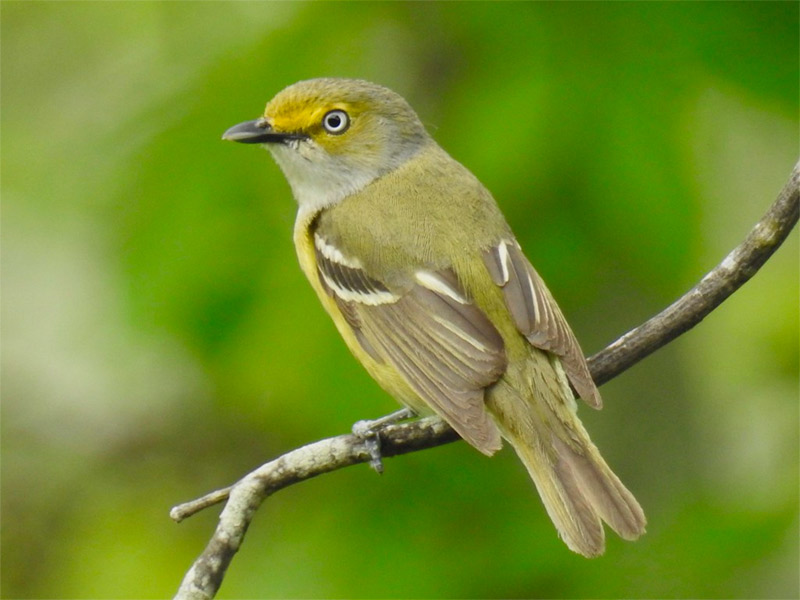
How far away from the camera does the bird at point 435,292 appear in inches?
160

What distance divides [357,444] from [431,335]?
2.07ft

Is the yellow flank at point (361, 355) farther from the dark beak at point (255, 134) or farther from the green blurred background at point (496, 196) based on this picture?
the dark beak at point (255, 134)

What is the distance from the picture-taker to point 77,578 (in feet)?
17.5

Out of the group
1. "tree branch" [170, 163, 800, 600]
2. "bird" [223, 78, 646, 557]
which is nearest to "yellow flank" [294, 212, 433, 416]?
"bird" [223, 78, 646, 557]

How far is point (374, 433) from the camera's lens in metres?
4.10

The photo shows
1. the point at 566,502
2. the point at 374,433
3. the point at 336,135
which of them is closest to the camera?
the point at 566,502

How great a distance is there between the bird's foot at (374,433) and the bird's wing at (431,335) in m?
0.17

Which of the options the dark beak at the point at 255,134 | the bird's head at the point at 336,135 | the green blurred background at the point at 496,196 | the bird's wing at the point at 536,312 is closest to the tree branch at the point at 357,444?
the bird's wing at the point at 536,312

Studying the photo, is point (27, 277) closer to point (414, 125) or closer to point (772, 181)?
point (414, 125)

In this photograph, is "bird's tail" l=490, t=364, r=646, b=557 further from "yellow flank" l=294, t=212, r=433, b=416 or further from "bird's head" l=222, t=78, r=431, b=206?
"bird's head" l=222, t=78, r=431, b=206

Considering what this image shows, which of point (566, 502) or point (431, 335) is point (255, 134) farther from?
point (566, 502)

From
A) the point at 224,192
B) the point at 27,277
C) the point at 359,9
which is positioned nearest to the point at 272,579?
the point at 224,192

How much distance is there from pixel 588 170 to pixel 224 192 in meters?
1.39

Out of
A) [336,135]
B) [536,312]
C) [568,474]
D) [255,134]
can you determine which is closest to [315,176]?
[336,135]
